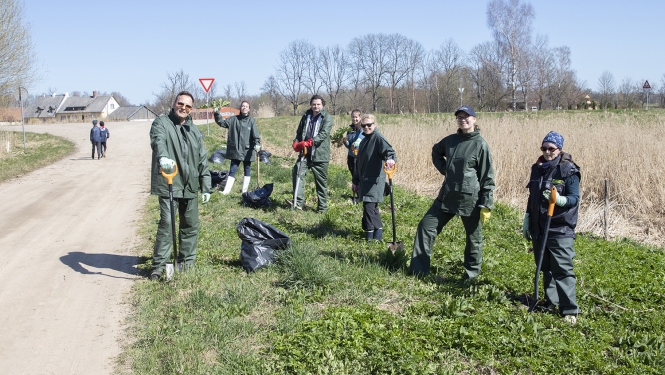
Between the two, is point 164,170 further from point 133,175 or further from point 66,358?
point 133,175

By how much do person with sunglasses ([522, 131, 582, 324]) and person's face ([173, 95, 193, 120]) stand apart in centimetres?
360

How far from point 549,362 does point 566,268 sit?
41.5 inches

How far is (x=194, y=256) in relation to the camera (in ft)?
20.7

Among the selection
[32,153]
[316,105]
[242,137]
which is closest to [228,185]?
[242,137]

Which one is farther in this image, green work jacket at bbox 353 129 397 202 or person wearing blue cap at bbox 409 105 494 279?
green work jacket at bbox 353 129 397 202

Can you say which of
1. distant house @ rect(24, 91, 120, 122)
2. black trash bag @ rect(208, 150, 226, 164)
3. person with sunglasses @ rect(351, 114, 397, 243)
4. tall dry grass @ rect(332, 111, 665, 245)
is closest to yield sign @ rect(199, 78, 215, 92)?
black trash bag @ rect(208, 150, 226, 164)

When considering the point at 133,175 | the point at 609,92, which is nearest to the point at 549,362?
the point at 133,175

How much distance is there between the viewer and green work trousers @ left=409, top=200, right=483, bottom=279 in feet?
18.9

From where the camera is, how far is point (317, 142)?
29.7ft

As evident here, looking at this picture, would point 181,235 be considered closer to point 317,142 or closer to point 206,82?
point 317,142

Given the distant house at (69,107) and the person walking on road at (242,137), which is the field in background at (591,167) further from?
the distant house at (69,107)

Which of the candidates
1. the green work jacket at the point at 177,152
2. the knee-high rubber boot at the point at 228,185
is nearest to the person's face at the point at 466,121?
the green work jacket at the point at 177,152

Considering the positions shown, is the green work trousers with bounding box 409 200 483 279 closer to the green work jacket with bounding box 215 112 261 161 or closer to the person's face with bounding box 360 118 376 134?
the person's face with bounding box 360 118 376 134

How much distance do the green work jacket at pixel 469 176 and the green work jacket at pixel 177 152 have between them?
8.96 ft
